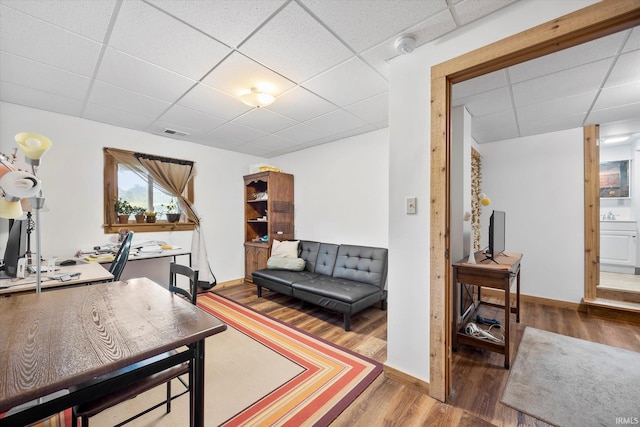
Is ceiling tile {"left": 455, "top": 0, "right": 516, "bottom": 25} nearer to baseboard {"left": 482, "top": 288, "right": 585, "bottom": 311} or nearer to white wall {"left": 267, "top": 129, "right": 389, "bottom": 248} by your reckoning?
white wall {"left": 267, "top": 129, "right": 389, "bottom": 248}

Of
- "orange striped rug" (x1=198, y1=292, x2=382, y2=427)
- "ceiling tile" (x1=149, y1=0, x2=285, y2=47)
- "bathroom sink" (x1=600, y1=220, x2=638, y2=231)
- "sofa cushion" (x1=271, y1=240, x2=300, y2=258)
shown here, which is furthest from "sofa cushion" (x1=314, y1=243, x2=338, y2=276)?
"bathroom sink" (x1=600, y1=220, x2=638, y2=231)

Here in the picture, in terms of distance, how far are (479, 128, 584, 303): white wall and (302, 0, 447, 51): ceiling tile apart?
3364 mm

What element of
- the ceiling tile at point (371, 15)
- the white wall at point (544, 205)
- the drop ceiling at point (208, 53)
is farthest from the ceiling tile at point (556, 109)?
the ceiling tile at point (371, 15)

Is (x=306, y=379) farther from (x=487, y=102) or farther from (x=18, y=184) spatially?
(x=487, y=102)

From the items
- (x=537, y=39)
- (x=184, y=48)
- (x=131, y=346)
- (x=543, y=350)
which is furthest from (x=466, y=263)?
(x=184, y=48)

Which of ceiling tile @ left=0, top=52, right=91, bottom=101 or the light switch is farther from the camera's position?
ceiling tile @ left=0, top=52, right=91, bottom=101

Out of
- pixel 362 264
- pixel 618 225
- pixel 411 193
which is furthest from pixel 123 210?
pixel 618 225

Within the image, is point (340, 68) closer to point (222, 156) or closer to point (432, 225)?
point (432, 225)

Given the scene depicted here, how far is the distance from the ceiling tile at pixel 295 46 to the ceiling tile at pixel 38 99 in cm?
228

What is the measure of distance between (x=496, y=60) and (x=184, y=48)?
2.12 metres

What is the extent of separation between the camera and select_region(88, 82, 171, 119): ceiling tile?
2.50 meters

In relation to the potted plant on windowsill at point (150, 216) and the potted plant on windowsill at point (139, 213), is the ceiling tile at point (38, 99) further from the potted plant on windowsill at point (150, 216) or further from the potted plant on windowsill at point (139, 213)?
the potted plant on windowsill at point (150, 216)

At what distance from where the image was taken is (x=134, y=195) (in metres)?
3.73

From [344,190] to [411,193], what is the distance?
2246 mm
